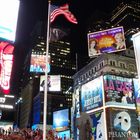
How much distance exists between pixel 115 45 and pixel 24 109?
10117 cm

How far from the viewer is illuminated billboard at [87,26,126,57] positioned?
39.6m

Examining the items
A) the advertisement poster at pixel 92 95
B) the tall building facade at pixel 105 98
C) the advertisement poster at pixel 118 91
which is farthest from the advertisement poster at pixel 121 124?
the advertisement poster at pixel 92 95

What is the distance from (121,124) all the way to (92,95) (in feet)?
21.8

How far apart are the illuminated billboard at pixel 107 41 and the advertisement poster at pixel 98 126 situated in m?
9.10

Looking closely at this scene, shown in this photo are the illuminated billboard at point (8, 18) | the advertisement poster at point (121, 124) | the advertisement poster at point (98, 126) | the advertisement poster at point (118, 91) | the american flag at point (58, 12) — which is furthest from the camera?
the advertisement poster at point (118, 91)

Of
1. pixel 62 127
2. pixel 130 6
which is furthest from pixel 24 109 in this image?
pixel 62 127

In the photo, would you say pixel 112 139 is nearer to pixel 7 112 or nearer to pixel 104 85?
pixel 104 85

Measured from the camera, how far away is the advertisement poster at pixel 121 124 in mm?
39000

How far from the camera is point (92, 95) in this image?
43750 millimetres

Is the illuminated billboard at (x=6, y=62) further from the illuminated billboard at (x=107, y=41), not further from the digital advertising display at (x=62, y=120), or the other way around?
the digital advertising display at (x=62, y=120)

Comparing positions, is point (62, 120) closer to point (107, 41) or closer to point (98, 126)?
point (98, 126)

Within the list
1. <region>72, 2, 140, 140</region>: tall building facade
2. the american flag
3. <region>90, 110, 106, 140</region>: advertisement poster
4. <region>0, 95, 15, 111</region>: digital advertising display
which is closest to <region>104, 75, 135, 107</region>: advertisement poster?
<region>72, 2, 140, 140</region>: tall building facade

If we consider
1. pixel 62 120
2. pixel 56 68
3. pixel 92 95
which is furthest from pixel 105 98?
pixel 56 68

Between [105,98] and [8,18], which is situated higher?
[8,18]
